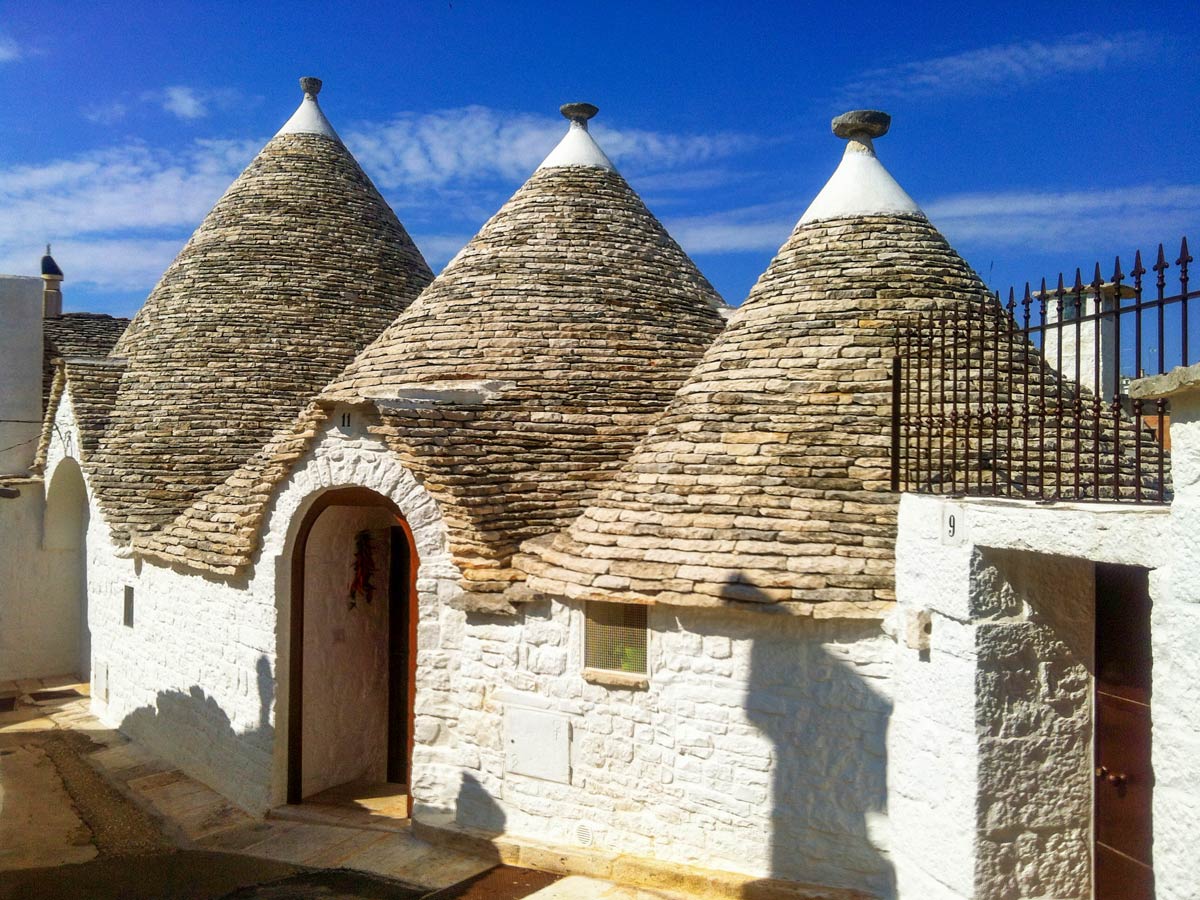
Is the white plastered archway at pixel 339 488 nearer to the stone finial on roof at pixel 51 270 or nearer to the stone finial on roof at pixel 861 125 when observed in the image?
the stone finial on roof at pixel 861 125

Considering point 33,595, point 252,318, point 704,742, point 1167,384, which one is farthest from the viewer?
point 33,595

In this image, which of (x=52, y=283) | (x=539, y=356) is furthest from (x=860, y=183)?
(x=52, y=283)

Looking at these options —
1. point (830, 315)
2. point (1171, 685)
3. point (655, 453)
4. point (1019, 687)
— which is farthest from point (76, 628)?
point (1171, 685)

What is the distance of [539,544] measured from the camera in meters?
7.89

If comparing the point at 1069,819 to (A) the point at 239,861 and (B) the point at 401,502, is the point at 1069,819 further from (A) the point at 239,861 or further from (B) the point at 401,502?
(A) the point at 239,861

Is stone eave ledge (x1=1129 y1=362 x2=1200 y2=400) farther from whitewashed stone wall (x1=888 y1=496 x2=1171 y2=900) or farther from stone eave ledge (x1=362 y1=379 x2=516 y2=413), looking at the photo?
stone eave ledge (x1=362 y1=379 x2=516 y2=413)

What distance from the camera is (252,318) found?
1323cm

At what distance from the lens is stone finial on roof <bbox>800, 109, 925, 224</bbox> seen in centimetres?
871

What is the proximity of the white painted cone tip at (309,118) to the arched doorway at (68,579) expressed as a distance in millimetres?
6119

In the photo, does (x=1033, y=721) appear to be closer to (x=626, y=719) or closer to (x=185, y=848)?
(x=626, y=719)

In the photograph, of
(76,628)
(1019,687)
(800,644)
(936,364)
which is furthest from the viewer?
(76,628)

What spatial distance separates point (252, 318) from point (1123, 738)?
11.4 meters

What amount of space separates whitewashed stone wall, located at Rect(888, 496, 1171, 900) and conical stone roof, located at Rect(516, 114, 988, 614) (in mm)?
764

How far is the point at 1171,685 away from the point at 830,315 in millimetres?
4444
